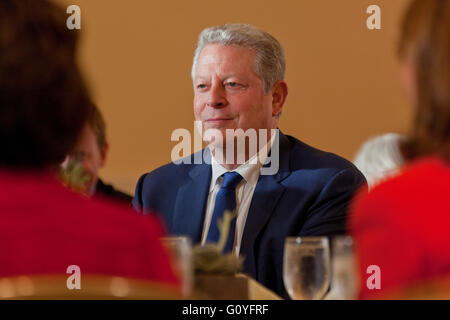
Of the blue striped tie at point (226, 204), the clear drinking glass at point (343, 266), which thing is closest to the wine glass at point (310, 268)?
the clear drinking glass at point (343, 266)

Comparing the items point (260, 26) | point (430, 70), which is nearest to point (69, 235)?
point (430, 70)

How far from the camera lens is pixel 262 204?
2.40 meters

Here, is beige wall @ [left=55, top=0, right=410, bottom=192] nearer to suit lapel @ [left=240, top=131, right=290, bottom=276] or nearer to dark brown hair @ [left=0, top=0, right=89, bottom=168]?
suit lapel @ [left=240, top=131, right=290, bottom=276]

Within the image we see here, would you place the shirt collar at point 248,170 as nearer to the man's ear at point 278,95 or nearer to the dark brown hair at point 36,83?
the man's ear at point 278,95

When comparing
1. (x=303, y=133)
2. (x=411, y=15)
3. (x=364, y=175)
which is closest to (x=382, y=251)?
(x=411, y=15)

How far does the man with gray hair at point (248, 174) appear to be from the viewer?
91.7 inches

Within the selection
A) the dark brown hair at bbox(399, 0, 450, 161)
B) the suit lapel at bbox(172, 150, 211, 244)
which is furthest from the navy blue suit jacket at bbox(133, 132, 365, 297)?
the dark brown hair at bbox(399, 0, 450, 161)

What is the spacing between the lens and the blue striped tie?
93.0 inches

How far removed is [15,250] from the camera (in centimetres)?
88

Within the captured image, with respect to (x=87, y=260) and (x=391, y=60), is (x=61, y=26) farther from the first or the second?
(x=391, y=60)

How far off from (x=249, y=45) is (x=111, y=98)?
1.95 meters

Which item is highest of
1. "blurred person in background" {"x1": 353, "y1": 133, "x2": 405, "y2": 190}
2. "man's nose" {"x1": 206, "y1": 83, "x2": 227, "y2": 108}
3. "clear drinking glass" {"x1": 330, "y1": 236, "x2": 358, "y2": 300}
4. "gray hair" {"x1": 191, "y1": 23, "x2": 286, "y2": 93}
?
"gray hair" {"x1": 191, "y1": 23, "x2": 286, "y2": 93}

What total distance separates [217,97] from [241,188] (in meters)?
0.38

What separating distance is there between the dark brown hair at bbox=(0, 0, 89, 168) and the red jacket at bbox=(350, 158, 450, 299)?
1.41ft
